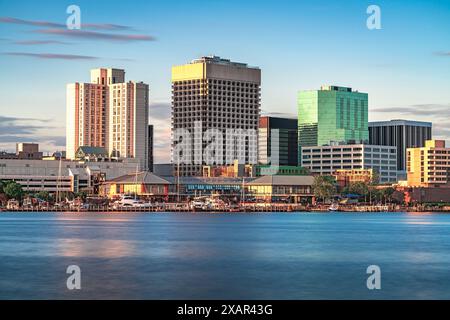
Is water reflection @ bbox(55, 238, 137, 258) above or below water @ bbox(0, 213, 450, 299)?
above

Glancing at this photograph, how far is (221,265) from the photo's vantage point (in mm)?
96938

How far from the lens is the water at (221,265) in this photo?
77.8 metres

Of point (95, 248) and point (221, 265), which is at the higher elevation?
point (95, 248)

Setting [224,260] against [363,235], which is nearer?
[224,260]

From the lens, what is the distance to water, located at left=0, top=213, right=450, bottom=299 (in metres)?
77.8

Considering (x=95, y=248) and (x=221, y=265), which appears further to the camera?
(x=95, y=248)

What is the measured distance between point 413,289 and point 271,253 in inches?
1292

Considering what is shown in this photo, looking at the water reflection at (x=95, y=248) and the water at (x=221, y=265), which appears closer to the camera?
the water at (x=221, y=265)

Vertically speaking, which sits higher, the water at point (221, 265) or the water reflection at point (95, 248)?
the water reflection at point (95, 248)

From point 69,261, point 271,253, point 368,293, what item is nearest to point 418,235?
point 271,253
